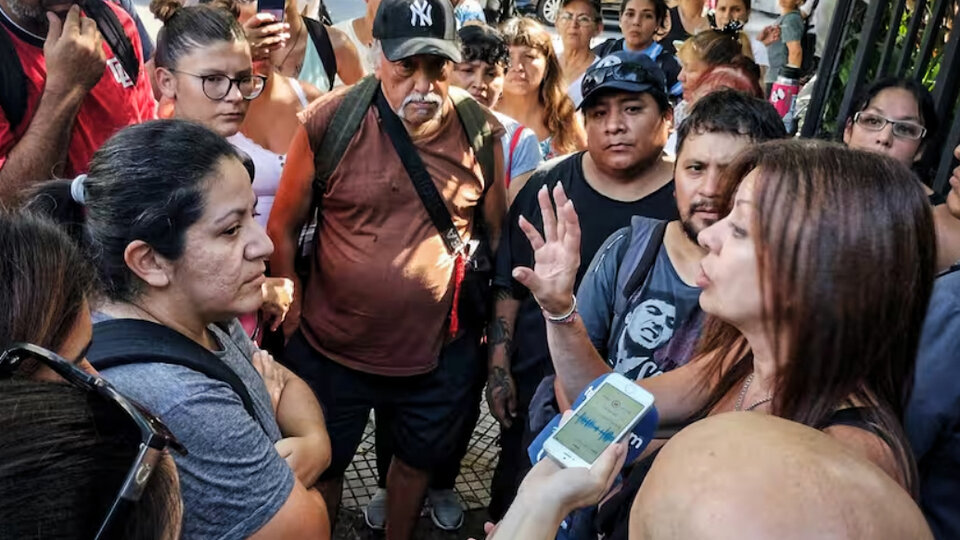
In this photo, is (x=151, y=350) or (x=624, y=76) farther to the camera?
(x=624, y=76)

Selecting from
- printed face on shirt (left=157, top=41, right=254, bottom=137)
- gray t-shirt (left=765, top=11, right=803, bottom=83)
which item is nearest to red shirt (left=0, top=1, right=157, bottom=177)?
printed face on shirt (left=157, top=41, right=254, bottom=137)

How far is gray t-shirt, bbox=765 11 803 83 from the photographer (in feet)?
20.4

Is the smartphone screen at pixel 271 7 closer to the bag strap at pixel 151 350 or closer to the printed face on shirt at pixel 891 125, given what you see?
the bag strap at pixel 151 350

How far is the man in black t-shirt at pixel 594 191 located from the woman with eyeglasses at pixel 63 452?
6.06 ft

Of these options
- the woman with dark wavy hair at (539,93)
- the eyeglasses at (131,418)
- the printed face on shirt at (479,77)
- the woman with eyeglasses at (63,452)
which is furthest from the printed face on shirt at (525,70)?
the eyeglasses at (131,418)

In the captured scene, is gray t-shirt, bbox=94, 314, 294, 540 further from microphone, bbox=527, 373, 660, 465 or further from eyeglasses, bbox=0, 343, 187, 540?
microphone, bbox=527, 373, 660, 465

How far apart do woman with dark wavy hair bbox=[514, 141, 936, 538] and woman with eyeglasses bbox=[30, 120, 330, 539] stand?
68cm

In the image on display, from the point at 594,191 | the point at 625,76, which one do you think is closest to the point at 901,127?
the point at 625,76

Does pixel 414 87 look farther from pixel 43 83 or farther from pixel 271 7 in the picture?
pixel 43 83

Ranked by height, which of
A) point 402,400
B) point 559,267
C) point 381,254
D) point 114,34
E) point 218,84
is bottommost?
point 402,400

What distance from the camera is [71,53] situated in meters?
2.24

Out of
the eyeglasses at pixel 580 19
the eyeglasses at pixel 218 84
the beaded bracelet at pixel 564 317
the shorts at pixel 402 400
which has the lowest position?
the shorts at pixel 402 400

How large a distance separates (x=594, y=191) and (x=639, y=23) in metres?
3.03

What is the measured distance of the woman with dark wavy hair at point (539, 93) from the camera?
4156 millimetres
